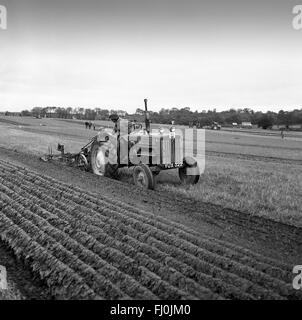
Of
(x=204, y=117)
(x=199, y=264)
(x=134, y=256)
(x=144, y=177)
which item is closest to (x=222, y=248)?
(x=199, y=264)

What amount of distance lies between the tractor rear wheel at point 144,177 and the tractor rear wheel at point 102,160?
54.8 inches

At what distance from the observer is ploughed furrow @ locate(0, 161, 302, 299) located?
4.44m

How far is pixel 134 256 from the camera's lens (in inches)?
209

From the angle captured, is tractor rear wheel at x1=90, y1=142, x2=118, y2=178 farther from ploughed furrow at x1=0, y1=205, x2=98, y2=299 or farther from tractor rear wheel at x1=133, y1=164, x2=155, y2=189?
ploughed furrow at x1=0, y1=205, x2=98, y2=299

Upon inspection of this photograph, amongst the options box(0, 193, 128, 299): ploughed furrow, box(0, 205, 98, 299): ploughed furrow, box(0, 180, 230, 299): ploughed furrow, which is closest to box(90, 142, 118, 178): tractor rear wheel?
box(0, 193, 128, 299): ploughed furrow

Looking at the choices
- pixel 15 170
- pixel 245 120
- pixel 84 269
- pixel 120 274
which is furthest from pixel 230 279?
pixel 245 120

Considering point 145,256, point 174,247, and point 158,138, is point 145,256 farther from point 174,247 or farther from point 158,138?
point 158,138

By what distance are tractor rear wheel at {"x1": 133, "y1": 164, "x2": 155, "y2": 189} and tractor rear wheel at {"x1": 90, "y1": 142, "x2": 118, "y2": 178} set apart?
4.56 feet

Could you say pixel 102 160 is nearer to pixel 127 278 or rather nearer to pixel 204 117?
pixel 127 278

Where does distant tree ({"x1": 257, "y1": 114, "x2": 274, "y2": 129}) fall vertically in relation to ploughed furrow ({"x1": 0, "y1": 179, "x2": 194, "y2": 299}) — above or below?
above

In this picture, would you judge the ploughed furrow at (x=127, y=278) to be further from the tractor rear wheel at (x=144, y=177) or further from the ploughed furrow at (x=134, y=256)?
the tractor rear wheel at (x=144, y=177)

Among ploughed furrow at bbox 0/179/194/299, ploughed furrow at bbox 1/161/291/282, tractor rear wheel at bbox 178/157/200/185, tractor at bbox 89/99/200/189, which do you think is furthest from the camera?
tractor rear wheel at bbox 178/157/200/185

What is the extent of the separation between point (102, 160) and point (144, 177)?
2.41m

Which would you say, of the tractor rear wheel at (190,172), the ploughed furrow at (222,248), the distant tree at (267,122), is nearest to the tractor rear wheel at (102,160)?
the tractor rear wheel at (190,172)
